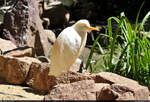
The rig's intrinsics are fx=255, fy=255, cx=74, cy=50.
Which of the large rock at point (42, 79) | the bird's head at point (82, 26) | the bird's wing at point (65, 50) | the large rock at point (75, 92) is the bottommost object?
the large rock at point (42, 79)

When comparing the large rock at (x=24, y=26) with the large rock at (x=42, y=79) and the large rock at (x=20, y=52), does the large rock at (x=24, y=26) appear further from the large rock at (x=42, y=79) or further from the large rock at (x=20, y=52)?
the large rock at (x=42, y=79)

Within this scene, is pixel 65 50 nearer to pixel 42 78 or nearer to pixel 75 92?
pixel 42 78

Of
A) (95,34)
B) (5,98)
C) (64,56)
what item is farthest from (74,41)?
(95,34)

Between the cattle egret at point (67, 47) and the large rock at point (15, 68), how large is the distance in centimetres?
69

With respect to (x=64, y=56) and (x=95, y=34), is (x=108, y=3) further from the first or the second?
(x=64, y=56)

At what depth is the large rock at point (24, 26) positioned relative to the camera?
479cm

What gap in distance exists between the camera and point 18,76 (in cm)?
337

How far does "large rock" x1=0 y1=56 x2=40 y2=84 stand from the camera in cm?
334

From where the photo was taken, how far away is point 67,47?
2.69m

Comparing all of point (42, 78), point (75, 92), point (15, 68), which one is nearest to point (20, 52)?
point (15, 68)

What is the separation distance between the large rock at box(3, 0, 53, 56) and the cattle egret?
7.02 ft

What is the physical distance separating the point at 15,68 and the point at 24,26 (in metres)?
1.61

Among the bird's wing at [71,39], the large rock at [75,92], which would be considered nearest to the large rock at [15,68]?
the bird's wing at [71,39]

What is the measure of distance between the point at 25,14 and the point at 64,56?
2.37 m
